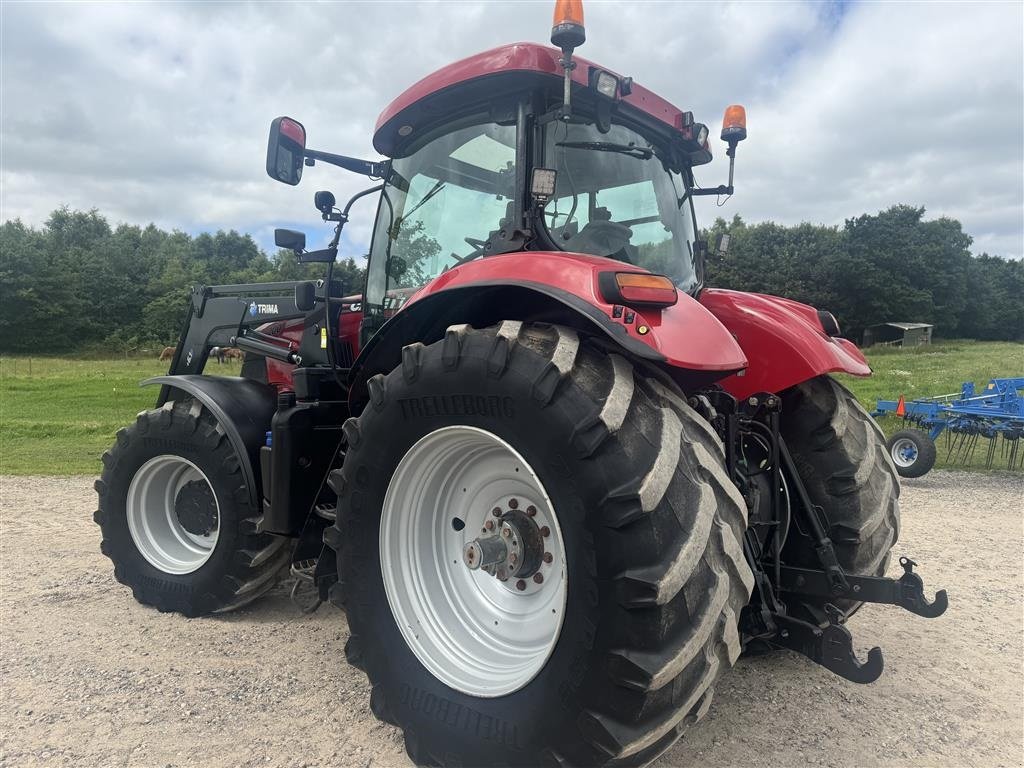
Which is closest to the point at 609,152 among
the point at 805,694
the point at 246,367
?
the point at 805,694

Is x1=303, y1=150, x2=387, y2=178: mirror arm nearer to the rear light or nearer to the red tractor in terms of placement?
the red tractor

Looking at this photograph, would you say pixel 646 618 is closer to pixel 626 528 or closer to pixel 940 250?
pixel 626 528

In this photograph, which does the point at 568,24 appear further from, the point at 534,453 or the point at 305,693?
the point at 305,693

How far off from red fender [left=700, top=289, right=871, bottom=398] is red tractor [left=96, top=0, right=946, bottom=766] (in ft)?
0.05

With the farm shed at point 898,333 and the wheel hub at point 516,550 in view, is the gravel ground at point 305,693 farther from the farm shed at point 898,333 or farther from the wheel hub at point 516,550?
the farm shed at point 898,333

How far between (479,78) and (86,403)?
1536 centimetres

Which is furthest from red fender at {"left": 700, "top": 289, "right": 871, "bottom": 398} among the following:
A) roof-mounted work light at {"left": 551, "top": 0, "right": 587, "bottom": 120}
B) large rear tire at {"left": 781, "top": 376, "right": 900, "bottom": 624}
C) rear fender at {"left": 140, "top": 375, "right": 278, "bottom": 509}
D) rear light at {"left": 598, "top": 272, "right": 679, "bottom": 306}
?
rear fender at {"left": 140, "top": 375, "right": 278, "bottom": 509}

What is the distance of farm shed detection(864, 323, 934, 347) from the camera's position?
43.8 m

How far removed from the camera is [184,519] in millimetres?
3885

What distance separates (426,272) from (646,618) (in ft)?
6.54

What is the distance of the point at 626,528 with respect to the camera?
1839mm

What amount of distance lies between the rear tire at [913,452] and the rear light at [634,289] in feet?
23.1

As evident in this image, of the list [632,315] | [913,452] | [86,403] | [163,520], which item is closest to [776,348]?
[632,315]

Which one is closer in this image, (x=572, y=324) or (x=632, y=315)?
(x=632, y=315)
